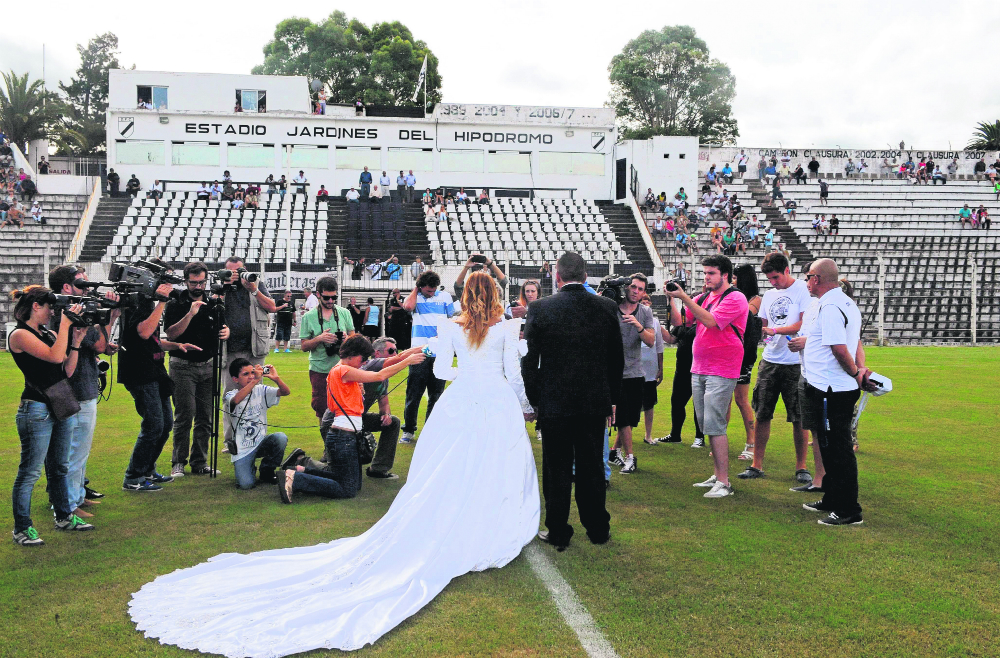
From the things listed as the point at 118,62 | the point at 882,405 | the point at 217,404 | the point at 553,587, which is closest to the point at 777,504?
the point at 553,587

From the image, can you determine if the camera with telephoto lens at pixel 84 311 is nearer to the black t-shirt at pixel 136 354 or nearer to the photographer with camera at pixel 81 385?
the photographer with camera at pixel 81 385

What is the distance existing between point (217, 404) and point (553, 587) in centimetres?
421

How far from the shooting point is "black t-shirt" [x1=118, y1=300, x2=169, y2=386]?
22.9ft

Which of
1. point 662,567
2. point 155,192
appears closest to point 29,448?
point 662,567

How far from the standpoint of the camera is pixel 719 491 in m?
6.82

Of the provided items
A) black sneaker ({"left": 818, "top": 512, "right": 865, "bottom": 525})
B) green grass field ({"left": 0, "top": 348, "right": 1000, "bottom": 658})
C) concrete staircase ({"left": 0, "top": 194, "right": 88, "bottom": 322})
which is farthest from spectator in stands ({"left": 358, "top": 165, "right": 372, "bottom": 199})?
black sneaker ({"left": 818, "top": 512, "right": 865, "bottom": 525})

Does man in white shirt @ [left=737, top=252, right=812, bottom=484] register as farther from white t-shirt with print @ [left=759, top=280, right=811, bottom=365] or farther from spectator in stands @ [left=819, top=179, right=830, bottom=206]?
spectator in stands @ [left=819, top=179, right=830, bottom=206]

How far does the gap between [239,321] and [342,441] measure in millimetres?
2418

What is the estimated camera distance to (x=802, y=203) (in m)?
40.2

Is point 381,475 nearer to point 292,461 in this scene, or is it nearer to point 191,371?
point 292,461

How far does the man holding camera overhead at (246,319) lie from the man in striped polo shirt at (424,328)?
1.71 metres

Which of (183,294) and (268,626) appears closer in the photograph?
(268,626)

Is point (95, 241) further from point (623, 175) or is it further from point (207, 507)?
point (207, 507)

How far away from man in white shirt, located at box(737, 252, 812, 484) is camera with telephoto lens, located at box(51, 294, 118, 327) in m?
5.40
